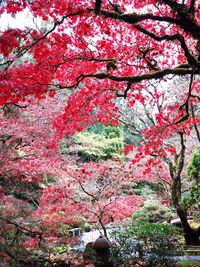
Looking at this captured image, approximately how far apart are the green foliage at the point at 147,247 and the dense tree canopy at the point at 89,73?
1.87 m

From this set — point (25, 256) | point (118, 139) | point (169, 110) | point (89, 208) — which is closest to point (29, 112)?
point (89, 208)

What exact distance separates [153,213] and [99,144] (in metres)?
5.14

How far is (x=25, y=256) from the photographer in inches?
165

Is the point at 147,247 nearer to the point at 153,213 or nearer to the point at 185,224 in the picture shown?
the point at 185,224

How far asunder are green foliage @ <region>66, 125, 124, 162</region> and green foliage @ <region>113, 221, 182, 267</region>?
8.94m

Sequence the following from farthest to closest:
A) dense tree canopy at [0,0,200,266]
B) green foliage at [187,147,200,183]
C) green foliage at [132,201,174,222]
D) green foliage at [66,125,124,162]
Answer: green foliage at [66,125,124,162] < green foliage at [132,201,174,222] < green foliage at [187,147,200,183] < dense tree canopy at [0,0,200,266]

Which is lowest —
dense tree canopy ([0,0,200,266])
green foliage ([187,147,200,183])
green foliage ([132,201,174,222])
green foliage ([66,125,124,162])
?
green foliage ([132,201,174,222])

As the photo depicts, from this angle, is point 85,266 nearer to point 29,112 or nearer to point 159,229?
point 159,229

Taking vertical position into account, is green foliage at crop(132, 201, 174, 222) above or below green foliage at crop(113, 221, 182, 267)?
above

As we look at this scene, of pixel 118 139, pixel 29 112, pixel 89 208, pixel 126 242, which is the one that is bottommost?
pixel 126 242

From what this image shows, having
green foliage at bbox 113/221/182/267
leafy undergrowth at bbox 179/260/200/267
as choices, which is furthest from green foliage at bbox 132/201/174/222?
green foliage at bbox 113/221/182/267

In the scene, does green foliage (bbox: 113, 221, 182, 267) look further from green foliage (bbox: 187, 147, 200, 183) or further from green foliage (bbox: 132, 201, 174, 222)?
green foliage (bbox: 132, 201, 174, 222)

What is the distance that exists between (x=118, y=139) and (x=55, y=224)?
10.9 metres

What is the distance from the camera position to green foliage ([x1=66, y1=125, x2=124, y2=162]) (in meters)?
15.3
